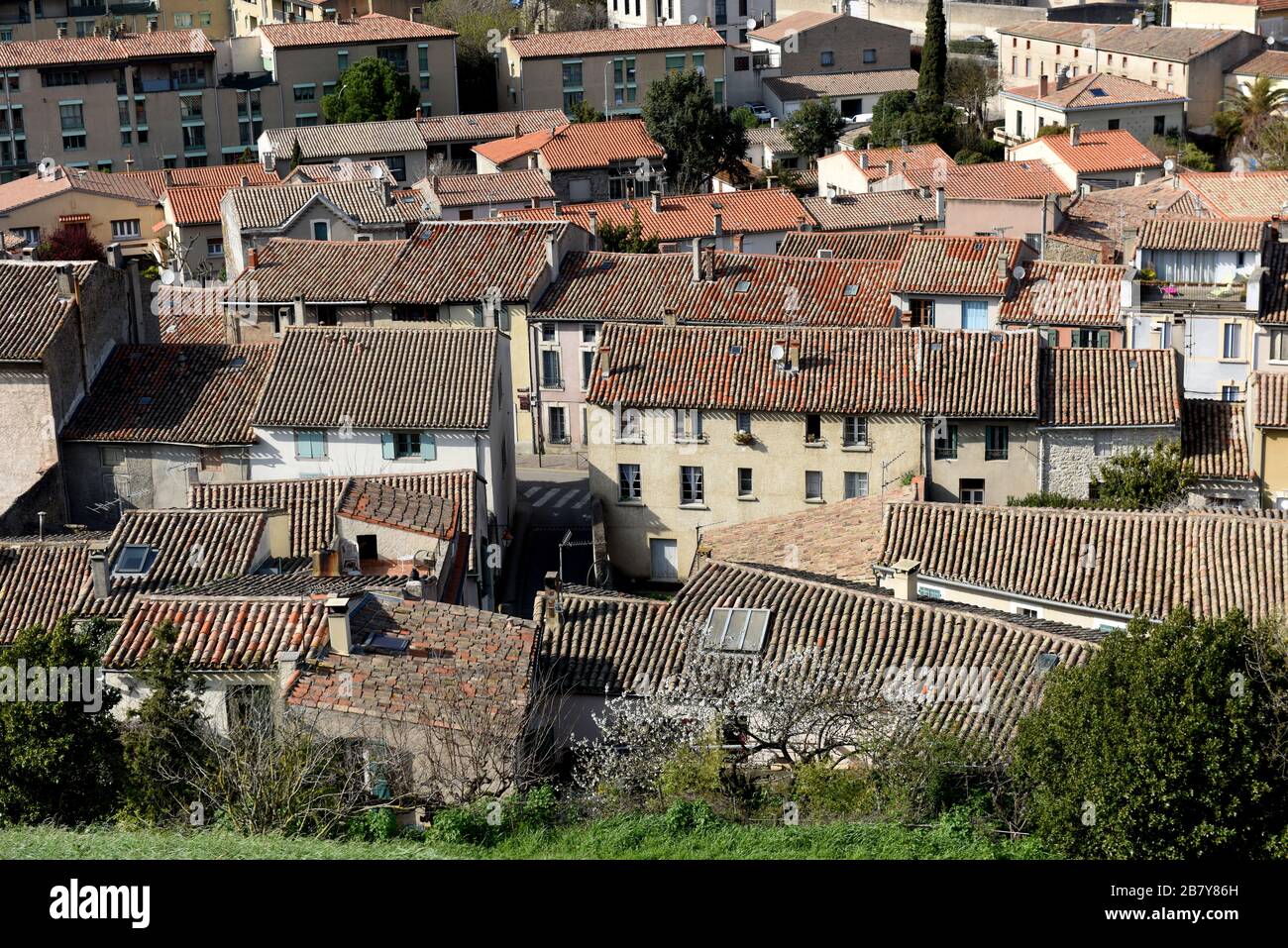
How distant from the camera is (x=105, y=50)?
93875 mm

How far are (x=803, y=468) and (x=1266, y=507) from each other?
1067 cm

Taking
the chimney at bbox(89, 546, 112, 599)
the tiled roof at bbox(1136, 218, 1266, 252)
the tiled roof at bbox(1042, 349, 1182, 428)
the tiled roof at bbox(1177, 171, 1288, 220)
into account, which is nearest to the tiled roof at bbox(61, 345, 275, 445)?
the chimney at bbox(89, 546, 112, 599)

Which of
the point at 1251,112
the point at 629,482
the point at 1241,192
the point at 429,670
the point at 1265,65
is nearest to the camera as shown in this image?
the point at 429,670

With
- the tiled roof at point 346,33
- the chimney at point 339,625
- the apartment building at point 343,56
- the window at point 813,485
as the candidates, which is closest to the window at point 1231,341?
the window at point 813,485

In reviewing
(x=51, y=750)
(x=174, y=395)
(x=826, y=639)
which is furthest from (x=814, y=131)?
(x=51, y=750)

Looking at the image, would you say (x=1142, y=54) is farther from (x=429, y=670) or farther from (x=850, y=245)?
(x=429, y=670)

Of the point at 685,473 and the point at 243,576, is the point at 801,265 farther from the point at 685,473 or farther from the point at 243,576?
the point at 243,576

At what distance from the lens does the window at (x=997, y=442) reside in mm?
42312

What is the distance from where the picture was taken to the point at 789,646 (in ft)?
95.9

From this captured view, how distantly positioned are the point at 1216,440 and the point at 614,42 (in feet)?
208

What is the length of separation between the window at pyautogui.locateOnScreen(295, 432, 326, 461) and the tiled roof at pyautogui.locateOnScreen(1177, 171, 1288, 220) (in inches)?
1493

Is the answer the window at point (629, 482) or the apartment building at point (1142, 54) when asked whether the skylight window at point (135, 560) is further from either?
the apartment building at point (1142, 54)
